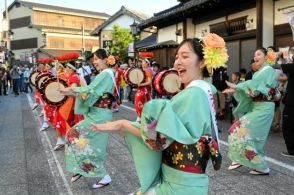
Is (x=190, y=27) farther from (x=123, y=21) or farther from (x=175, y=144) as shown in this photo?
(x=123, y=21)

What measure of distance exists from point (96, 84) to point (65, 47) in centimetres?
4825

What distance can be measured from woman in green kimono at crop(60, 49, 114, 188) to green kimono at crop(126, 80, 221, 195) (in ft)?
8.33

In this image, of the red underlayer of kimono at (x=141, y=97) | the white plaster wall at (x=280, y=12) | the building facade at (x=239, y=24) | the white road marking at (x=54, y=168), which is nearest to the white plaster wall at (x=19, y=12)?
the building facade at (x=239, y=24)

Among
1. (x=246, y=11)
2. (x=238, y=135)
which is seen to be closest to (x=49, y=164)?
(x=238, y=135)

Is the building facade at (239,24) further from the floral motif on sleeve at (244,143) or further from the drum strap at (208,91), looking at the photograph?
the drum strap at (208,91)

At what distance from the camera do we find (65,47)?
51719 millimetres

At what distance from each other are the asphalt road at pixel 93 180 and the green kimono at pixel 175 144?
216cm

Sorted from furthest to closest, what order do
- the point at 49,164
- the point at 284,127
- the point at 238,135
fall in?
1. the point at 284,127
2. the point at 49,164
3. the point at 238,135

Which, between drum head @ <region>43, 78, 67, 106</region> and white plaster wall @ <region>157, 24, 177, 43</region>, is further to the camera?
white plaster wall @ <region>157, 24, 177, 43</region>

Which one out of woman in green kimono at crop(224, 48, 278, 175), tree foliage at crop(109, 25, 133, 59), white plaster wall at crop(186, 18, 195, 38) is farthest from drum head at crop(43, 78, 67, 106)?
tree foliage at crop(109, 25, 133, 59)

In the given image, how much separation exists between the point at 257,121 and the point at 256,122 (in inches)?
0.8

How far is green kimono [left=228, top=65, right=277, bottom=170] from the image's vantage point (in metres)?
5.48

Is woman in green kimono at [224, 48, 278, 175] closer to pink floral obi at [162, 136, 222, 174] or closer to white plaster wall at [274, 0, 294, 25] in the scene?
pink floral obi at [162, 136, 222, 174]

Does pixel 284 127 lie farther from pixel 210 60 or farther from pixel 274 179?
pixel 210 60
